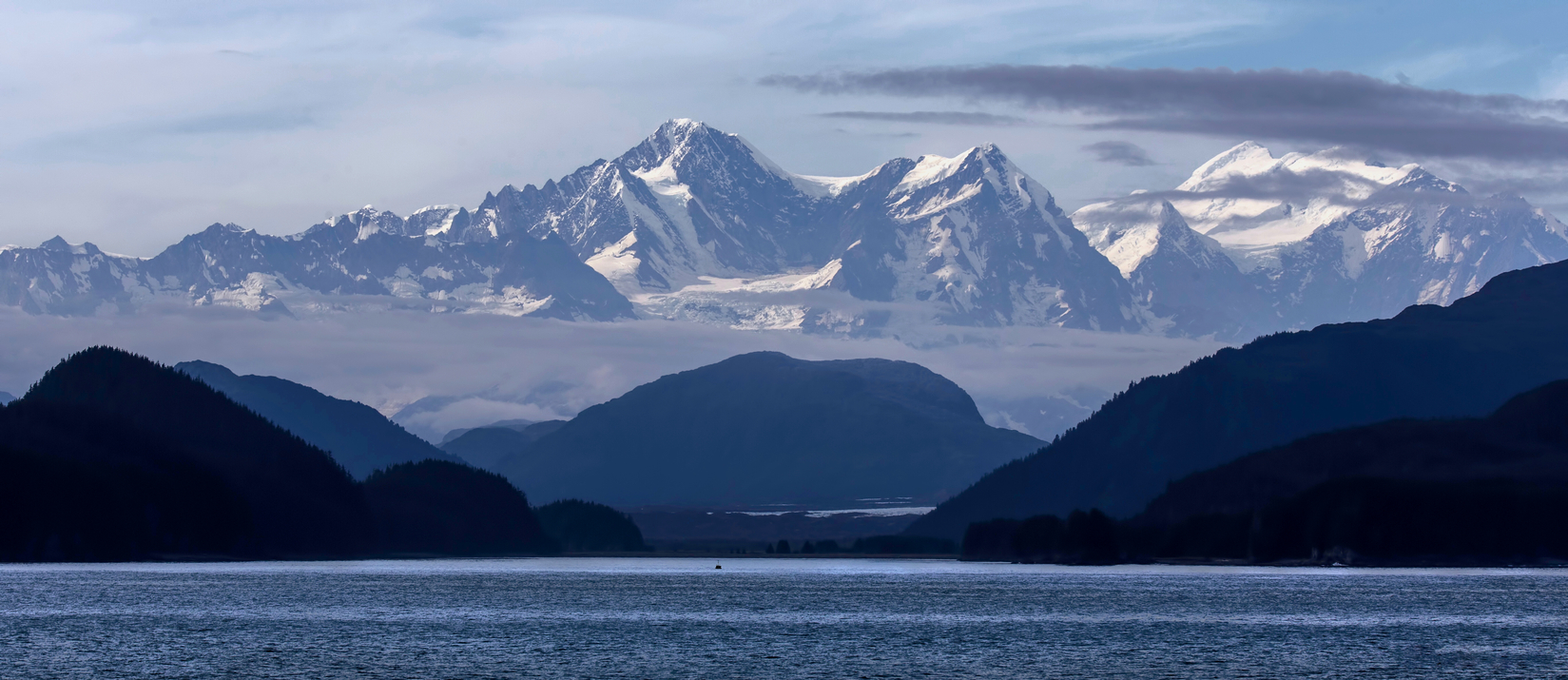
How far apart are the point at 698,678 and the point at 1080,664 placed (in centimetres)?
3649

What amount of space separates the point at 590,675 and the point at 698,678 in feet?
31.2

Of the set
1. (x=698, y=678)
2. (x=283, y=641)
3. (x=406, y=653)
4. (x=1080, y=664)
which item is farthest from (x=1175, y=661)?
(x=283, y=641)

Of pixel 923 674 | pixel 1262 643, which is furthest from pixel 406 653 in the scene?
pixel 1262 643

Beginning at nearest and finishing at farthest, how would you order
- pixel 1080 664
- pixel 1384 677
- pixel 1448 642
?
pixel 1384 677
pixel 1080 664
pixel 1448 642

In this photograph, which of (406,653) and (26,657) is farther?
(406,653)

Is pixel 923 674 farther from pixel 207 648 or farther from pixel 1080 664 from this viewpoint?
pixel 207 648

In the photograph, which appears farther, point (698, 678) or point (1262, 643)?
point (1262, 643)

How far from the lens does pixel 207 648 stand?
18625 cm

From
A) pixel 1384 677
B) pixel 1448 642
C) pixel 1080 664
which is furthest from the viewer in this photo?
pixel 1448 642

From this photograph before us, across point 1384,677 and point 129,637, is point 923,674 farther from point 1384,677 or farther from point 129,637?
point 129,637

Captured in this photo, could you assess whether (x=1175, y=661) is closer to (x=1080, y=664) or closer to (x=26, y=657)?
(x=1080, y=664)

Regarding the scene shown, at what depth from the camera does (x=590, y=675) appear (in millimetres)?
165000

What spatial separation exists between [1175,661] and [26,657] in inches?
4126

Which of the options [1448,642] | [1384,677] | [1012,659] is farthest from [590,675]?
[1448,642]
